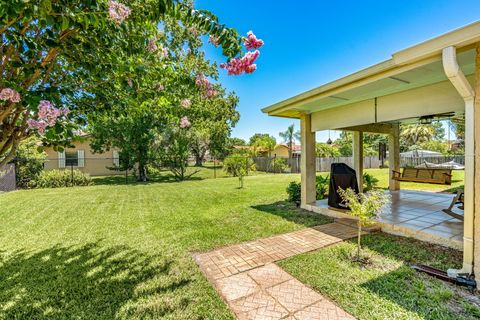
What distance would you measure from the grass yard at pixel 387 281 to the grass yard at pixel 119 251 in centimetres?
124

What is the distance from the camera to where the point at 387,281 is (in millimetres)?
2814

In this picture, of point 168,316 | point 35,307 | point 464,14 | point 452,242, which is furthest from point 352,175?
point 35,307

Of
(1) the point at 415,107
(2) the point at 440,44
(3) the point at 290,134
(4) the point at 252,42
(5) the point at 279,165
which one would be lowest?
(5) the point at 279,165

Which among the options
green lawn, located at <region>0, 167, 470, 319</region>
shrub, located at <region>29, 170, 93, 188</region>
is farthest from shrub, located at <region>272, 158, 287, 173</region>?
green lawn, located at <region>0, 167, 470, 319</region>

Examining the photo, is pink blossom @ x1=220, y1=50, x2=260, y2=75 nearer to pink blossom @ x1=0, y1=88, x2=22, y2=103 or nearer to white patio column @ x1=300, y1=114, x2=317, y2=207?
pink blossom @ x1=0, y1=88, x2=22, y2=103

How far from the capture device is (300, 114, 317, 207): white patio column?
6516mm

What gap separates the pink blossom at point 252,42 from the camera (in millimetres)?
2379

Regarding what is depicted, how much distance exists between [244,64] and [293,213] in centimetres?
471

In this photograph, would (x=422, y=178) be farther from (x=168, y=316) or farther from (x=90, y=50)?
(x=90, y=50)

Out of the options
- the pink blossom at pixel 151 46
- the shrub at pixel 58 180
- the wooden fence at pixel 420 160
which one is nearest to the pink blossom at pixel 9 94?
the pink blossom at pixel 151 46

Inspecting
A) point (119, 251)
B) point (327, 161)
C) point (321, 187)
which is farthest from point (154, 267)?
point (327, 161)

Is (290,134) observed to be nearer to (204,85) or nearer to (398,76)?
(398,76)

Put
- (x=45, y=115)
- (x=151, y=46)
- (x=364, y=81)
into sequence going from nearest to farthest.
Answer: (x=45, y=115) → (x=151, y=46) → (x=364, y=81)

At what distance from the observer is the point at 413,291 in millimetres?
2596
